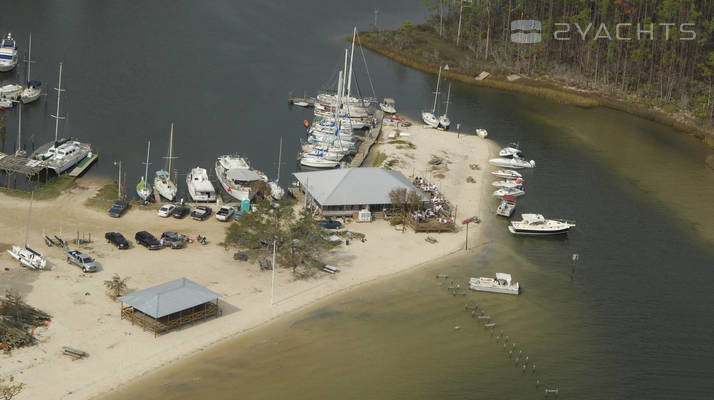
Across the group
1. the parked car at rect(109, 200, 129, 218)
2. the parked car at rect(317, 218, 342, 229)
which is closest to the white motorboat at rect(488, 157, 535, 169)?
the parked car at rect(317, 218, 342, 229)

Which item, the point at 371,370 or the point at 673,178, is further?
the point at 673,178

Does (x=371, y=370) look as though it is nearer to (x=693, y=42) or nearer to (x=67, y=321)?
(x=67, y=321)

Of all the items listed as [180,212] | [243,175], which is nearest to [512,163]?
[243,175]

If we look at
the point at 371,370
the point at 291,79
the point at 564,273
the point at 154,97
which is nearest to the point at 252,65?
the point at 291,79

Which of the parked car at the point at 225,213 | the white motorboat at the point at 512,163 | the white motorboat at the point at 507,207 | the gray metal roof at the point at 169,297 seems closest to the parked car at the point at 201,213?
the parked car at the point at 225,213

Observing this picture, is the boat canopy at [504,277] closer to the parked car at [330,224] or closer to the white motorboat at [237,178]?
the parked car at [330,224]

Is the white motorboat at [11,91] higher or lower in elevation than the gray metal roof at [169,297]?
higher

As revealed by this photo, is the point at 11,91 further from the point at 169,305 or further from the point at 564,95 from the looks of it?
the point at 564,95
